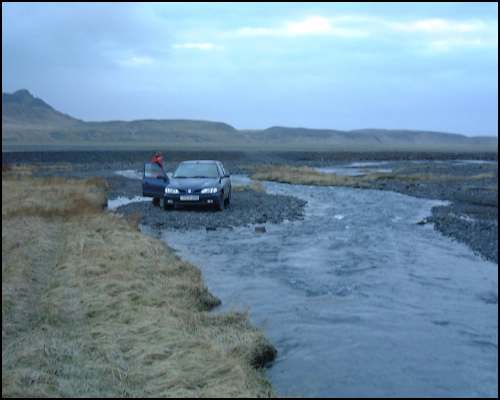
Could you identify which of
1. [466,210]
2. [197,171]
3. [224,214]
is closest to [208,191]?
[224,214]

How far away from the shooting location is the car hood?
21.3 m

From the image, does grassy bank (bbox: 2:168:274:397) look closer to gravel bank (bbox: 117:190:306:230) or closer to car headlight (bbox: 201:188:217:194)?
gravel bank (bbox: 117:190:306:230)

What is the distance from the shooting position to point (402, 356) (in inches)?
294

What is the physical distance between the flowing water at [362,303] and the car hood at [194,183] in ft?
10.3

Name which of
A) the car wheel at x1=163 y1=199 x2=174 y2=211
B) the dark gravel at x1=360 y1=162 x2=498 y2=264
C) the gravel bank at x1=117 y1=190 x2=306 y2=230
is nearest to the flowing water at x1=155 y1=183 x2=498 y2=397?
the dark gravel at x1=360 y1=162 x2=498 y2=264

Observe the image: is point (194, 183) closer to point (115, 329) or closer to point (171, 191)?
point (171, 191)

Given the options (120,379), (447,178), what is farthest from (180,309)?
(447,178)

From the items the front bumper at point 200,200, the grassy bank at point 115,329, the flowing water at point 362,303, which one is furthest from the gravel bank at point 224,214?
the grassy bank at point 115,329

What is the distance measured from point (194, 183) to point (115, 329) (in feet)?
46.1

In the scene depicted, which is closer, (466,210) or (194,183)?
(194,183)

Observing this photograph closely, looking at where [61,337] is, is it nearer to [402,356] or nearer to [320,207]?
[402,356]

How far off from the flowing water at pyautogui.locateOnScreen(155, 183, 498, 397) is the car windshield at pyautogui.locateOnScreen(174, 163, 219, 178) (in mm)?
3791

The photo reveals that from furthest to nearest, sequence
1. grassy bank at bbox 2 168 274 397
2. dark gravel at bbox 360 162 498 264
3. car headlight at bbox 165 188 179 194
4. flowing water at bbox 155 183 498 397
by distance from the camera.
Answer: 1. car headlight at bbox 165 188 179 194
2. dark gravel at bbox 360 162 498 264
3. flowing water at bbox 155 183 498 397
4. grassy bank at bbox 2 168 274 397

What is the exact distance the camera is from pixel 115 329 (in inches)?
297
